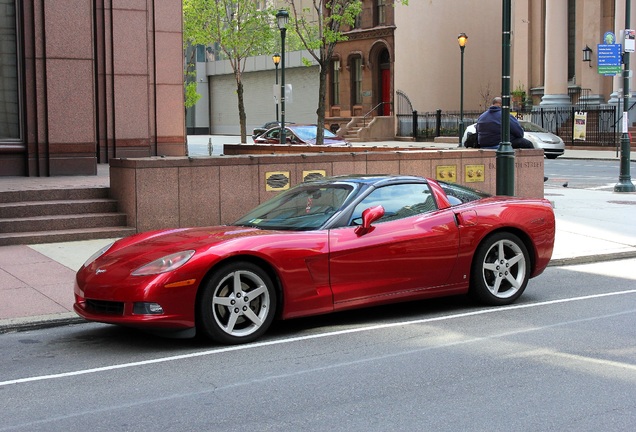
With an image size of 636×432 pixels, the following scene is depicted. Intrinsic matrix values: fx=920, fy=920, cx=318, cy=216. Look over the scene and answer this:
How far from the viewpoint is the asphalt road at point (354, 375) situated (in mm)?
5484

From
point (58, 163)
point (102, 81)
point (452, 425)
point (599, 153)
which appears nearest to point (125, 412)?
point (452, 425)

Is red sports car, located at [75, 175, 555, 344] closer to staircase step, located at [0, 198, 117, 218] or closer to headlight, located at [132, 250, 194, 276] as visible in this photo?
headlight, located at [132, 250, 194, 276]

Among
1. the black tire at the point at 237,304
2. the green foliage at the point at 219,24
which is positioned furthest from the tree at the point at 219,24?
the black tire at the point at 237,304

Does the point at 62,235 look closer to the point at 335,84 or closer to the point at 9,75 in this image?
the point at 9,75

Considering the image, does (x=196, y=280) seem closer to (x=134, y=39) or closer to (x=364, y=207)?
(x=364, y=207)

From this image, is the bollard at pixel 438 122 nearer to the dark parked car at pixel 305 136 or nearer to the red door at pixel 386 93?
the red door at pixel 386 93

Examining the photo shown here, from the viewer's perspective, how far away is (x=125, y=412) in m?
5.69

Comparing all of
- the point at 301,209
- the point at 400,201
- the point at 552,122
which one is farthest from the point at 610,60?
the point at 301,209

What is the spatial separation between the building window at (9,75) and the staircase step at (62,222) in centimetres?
392

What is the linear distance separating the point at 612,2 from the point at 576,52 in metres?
3.23

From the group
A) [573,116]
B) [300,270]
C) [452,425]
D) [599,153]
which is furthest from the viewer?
[573,116]

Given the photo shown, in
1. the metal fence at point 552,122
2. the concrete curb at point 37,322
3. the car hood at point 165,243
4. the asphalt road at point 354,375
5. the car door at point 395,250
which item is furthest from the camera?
the metal fence at point 552,122

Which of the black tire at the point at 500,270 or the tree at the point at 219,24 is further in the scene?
the tree at the point at 219,24

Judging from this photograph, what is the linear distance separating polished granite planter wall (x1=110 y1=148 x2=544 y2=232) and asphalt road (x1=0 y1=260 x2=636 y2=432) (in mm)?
5017
